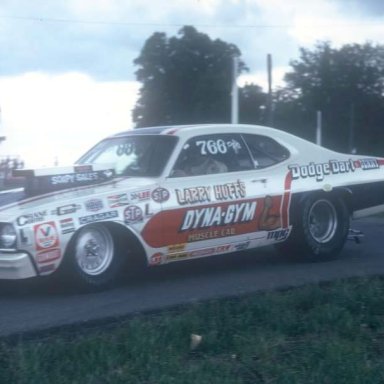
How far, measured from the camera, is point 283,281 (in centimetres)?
826

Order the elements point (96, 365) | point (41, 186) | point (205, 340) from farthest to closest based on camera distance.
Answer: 1. point (41, 186)
2. point (205, 340)
3. point (96, 365)

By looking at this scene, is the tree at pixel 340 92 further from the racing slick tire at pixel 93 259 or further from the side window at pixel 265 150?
the racing slick tire at pixel 93 259

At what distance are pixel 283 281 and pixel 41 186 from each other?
7.64 feet

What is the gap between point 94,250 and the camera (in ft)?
25.9

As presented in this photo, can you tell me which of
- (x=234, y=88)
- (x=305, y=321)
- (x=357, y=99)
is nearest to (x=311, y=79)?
(x=357, y=99)

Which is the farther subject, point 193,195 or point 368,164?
point 368,164

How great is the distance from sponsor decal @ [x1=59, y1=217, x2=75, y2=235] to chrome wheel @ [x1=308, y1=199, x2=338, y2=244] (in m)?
2.96

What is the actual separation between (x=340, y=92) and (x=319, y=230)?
35.1 meters

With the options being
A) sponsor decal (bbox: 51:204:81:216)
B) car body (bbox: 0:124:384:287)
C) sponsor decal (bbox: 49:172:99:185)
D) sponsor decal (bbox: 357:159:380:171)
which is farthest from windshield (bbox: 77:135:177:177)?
sponsor decal (bbox: 357:159:380:171)

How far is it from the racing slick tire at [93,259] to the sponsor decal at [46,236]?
0.65 ft

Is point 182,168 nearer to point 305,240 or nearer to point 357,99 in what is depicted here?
point 305,240

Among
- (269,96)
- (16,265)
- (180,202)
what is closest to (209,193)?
(180,202)

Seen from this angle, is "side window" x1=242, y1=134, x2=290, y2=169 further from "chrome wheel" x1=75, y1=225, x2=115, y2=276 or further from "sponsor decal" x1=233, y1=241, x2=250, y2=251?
"chrome wheel" x1=75, y1=225, x2=115, y2=276

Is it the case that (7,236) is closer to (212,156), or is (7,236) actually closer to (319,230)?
(212,156)
